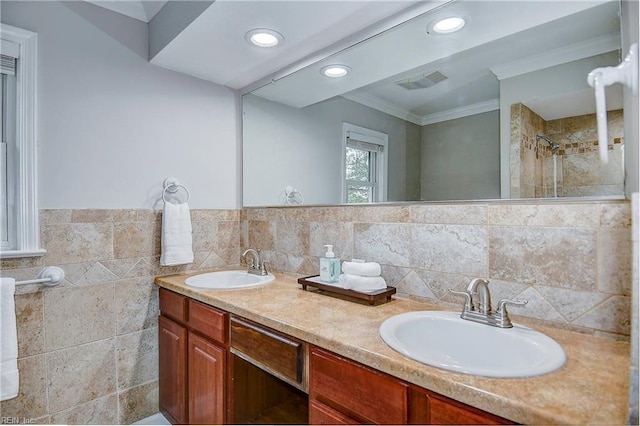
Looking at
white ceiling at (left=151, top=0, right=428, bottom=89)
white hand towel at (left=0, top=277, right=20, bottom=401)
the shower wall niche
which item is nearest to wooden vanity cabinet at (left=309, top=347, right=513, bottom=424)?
the shower wall niche

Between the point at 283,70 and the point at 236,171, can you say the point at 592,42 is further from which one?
the point at 236,171

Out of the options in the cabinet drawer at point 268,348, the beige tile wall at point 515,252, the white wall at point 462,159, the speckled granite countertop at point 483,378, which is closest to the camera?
the speckled granite countertop at point 483,378

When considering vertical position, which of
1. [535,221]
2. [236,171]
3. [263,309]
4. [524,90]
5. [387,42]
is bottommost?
[263,309]

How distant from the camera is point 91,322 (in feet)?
5.90

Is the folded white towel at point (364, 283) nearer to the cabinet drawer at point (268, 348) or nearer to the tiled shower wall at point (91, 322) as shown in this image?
the cabinet drawer at point (268, 348)

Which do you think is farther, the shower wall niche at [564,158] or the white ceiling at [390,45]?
the white ceiling at [390,45]

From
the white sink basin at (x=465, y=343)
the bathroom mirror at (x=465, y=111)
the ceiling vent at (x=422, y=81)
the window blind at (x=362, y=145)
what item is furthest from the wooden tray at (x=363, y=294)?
the ceiling vent at (x=422, y=81)

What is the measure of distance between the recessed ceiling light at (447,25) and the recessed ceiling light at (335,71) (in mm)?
488

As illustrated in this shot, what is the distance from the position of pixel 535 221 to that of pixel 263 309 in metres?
1.08

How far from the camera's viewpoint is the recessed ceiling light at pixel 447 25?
1.40 meters

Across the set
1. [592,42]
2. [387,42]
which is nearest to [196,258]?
[387,42]

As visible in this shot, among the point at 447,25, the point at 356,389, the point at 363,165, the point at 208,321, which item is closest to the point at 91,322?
the point at 208,321

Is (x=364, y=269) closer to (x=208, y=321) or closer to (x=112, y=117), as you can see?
(x=208, y=321)

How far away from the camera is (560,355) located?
2.89 feet
